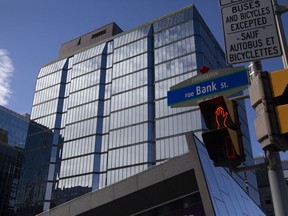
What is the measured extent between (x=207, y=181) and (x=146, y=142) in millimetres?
47524

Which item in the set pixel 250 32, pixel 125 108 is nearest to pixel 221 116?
pixel 250 32

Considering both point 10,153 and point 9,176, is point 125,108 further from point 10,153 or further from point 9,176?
point 9,176

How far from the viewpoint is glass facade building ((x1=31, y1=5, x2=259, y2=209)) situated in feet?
197

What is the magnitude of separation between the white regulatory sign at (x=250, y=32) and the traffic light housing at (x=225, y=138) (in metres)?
0.68

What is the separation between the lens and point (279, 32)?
14.3 ft

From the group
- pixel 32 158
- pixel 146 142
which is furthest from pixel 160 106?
pixel 32 158

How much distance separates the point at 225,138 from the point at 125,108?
203ft

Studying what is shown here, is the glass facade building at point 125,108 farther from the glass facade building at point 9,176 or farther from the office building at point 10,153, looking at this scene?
the glass facade building at point 9,176

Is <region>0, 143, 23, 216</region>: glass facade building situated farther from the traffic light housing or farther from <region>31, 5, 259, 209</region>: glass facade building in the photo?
→ the traffic light housing

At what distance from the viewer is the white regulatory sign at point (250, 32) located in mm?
4270

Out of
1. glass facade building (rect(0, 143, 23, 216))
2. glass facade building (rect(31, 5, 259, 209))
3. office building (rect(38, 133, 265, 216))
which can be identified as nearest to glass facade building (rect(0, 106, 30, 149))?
glass facade building (rect(0, 143, 23, 216))

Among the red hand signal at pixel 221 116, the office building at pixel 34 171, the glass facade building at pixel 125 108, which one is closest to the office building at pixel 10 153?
the office building at pixel 34 171

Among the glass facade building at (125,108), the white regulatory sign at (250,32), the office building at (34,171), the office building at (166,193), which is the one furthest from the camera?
the office building at (34,171)

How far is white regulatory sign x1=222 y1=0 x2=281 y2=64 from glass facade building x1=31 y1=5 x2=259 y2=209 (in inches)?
2021
